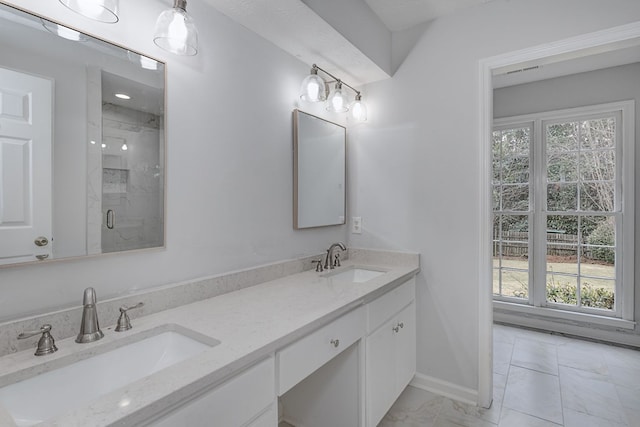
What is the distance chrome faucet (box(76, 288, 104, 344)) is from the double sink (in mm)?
38

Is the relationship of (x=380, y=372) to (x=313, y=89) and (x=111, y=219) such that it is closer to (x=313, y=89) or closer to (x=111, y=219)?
(x=111, y=219)

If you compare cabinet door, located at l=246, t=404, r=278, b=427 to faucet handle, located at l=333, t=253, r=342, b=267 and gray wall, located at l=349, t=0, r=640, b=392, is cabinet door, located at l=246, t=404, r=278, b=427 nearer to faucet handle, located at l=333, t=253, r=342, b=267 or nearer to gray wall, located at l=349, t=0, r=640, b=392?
faucet handle, located at l=333, t=253, r=342, b=267

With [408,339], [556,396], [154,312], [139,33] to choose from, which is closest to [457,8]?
[139,33]

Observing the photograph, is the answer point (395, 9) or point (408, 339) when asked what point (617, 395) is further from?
point (395, 9)

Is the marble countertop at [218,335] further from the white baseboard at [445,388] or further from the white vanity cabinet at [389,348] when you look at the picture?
the white baseboard at [445,388]

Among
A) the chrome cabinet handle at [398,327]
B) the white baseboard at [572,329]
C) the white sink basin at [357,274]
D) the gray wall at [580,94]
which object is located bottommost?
the white baseboard at [572,329]

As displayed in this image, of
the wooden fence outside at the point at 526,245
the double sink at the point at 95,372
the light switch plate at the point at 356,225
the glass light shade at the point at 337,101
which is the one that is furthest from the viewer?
the wooden fence outside at the point at 526,245

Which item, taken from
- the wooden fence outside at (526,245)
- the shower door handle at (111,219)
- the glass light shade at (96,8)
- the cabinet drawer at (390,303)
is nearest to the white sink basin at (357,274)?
the cabinet drawer at (390,303)

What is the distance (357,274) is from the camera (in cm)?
229

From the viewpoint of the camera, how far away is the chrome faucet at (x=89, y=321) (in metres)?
1.00

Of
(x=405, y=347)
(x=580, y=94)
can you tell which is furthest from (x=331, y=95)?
(x=580, y=94)

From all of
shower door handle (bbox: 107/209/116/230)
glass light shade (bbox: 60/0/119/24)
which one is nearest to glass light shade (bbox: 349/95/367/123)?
glass light shade (bbox: 60/0/119/24)

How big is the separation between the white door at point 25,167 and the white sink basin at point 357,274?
5.06 feet

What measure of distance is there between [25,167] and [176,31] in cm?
65
